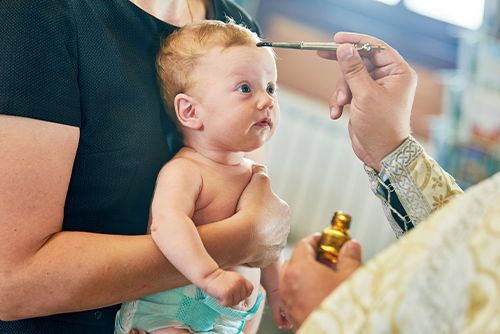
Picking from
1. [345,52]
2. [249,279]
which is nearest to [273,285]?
[249,279]

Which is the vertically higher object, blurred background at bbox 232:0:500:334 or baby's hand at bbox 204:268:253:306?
baby's hand at bbox 204:268:253:306

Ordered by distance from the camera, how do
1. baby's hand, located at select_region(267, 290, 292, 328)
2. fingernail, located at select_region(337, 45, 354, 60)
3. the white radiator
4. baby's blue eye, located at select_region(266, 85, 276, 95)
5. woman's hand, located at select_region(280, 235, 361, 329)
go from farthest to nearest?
the white radiator → baby's hand, located at select_region(267, 290, 292, 328) → baby's blue eye, located at select_region(266, 85, 276, 95) → fingernail, located at select_region(337, 45, 354, 60) → woman's hand, located at select_region(280, 235, 361, 329)

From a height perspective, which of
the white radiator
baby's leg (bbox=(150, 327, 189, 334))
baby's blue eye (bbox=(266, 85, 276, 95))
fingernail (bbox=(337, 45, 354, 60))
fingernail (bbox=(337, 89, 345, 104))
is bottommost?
the white radiator

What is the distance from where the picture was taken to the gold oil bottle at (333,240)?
91 centimetres

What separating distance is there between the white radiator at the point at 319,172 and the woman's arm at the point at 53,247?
8.69 ft

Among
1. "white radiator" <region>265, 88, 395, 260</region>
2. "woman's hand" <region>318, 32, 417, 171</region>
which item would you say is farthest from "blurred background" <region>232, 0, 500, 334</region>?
"woman's hand" <region>318, 32, 417, 171</region>

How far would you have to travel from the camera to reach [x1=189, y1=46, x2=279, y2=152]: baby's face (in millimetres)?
1133

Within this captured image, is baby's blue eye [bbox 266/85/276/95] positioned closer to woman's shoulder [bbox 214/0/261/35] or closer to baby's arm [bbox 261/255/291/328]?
woman's shoulder [bbox 214/0/261/35]

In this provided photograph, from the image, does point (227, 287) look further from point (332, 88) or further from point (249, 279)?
point (332, 88)

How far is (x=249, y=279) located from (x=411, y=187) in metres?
0.31

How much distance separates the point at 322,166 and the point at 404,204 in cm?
260

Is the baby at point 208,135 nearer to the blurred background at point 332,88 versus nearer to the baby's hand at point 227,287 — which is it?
the baby's hand at point 227,287

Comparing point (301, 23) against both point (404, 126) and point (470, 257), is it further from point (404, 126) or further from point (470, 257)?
point (470, 257)

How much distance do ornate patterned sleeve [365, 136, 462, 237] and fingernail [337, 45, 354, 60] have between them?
180 millimetres
